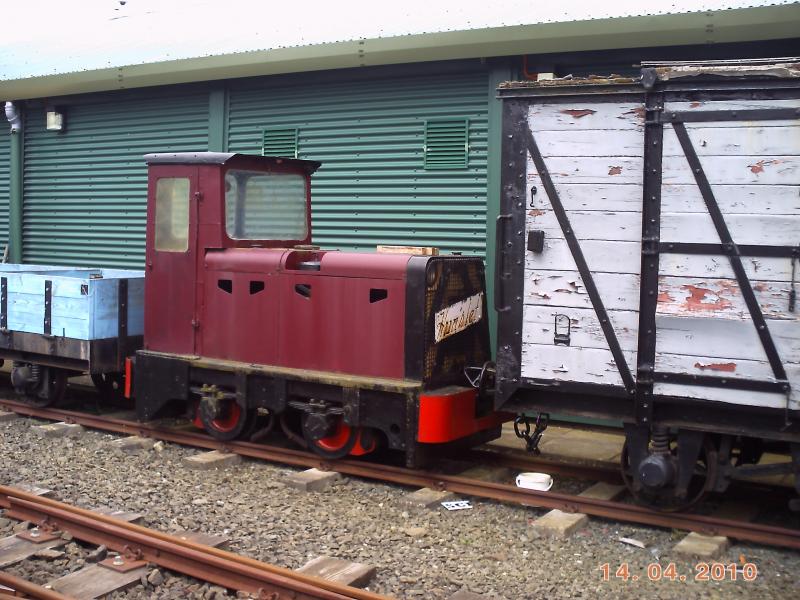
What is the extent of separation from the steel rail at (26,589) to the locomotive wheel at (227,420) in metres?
3.04

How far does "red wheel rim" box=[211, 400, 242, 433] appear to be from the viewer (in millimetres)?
7848

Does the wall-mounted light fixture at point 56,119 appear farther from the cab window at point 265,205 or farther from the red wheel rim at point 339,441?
the red wheel rim at point 339,441

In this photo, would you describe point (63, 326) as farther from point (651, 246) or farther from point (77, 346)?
point (651, 246)

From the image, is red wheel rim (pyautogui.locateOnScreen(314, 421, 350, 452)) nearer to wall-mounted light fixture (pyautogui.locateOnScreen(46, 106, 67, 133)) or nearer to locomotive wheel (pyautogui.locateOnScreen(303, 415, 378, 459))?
locomotive wheel (pyautogui.locateOnScreen(303, 415, 378, 459))

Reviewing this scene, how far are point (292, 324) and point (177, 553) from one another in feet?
8.97

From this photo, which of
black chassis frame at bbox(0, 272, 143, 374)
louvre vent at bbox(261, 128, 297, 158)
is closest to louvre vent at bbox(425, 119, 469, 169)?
louvre vent at bbox(261, 128, 297, 158)

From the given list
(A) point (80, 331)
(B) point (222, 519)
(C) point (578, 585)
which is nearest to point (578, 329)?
(C) point (578, 585)

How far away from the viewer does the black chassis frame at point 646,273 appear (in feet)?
17.8

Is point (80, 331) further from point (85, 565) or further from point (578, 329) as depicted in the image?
point (578, 329)

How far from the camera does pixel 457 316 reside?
7203 millimetres

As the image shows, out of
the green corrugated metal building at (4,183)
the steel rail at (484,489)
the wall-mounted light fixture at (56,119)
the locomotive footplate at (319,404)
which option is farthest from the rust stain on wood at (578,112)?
the green corrugated metal building at (4,183)

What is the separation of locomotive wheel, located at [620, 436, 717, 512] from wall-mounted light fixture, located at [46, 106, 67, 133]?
34.3 ft

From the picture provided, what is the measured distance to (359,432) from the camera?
23.4 feet

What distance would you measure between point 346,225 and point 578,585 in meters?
6.49
